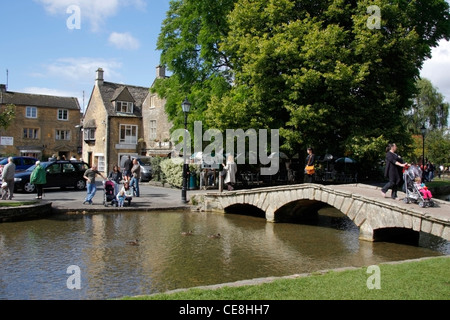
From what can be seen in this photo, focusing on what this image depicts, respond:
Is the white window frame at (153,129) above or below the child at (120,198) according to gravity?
above

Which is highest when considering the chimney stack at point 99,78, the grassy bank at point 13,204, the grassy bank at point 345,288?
the chimney stack at point 99,78

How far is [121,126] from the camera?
45.8 metres

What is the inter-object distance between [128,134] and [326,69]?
2983 cm

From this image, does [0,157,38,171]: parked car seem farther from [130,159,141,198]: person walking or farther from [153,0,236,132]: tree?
[153,0,236,132]: tree

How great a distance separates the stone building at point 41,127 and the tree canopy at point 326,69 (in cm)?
3210

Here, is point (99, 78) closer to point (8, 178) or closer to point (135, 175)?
point (135, 175)

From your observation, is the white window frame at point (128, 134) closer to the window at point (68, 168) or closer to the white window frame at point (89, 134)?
the white window frame at point (89, 134)

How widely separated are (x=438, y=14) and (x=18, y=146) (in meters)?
46.6

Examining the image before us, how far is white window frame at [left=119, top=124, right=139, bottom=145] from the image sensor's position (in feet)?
150

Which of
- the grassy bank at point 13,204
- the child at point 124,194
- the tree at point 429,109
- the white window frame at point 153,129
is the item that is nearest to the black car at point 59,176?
the child at point 124,194

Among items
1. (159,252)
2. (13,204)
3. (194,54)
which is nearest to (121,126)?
(194,54)

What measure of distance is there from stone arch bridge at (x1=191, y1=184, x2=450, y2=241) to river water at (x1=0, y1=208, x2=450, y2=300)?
76cm

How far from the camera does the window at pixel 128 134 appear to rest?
151 ft
